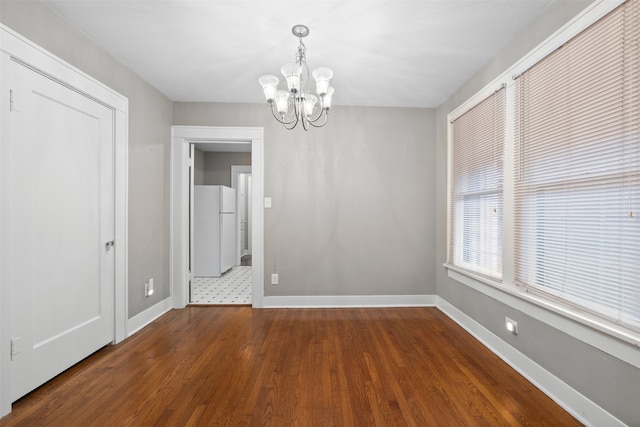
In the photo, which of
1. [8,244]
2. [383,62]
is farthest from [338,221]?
[8,244]

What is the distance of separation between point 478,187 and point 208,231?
167 inches

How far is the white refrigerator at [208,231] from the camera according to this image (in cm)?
518

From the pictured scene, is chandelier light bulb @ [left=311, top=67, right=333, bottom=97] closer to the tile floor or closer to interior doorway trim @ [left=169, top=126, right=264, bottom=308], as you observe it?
interior doorway trim @ [left=169, top=126, right=264, bottom=308]

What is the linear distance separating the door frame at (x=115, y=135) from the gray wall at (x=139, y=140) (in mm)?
78

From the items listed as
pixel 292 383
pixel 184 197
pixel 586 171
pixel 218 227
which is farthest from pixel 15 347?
pixel 218 227

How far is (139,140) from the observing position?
290cm

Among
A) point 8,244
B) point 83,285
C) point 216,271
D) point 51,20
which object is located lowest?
point 216,271

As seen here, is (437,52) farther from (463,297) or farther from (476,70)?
(463,297)

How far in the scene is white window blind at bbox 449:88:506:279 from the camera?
8.09ft

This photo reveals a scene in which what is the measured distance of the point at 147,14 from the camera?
2.00 metres

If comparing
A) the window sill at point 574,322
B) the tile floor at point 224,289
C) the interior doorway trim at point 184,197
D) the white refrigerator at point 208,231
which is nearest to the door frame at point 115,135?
the interior doorway trim at point 184,197

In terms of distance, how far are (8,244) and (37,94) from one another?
947mm

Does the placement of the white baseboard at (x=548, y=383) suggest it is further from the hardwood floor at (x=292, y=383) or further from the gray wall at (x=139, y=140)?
the gray wall at (x=139, y=140)

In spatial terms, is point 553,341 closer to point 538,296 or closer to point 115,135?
point 538,296
